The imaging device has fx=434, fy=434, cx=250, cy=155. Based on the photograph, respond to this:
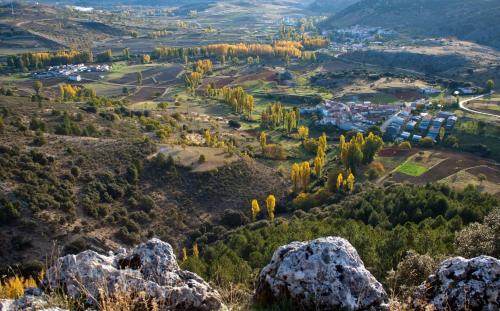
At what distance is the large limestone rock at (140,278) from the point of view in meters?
11.5

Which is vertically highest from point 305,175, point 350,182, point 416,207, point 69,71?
point 69,71

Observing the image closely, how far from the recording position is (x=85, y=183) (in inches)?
2217

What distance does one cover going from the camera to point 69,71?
513ft

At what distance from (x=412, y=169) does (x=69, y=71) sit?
418 ft

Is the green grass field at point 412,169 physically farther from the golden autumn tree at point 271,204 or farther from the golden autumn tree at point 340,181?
the golden autumn tree at point 271,204

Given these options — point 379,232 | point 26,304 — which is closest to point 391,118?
point 379,232

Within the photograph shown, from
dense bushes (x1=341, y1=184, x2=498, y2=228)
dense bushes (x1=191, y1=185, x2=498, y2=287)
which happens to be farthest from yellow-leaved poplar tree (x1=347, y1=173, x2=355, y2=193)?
dense bushes (x1=341, y1=184, x2=498, y2=228)

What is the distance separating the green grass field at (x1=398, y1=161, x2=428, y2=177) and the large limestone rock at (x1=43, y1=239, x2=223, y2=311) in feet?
220

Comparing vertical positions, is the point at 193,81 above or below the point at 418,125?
above

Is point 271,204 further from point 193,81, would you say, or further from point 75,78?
point 75,78

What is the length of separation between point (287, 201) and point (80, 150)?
31686 millimetres

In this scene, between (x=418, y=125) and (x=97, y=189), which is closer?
(x=97, y=189)

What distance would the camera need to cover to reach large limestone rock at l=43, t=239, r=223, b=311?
11477mm

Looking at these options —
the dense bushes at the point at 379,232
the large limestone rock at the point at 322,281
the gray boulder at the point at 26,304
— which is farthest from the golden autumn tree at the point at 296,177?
the gray boulder at the point at 26,304
